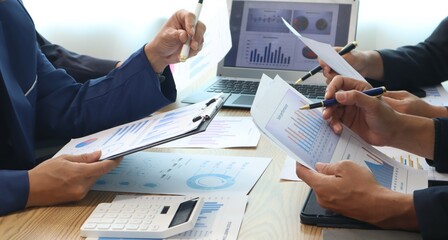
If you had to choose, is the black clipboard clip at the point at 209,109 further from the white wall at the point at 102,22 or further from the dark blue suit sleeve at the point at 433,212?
the white wall at the point at 102,22

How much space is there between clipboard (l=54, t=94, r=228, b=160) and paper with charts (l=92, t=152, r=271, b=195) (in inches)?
2.6

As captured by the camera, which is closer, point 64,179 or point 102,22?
point 64,179

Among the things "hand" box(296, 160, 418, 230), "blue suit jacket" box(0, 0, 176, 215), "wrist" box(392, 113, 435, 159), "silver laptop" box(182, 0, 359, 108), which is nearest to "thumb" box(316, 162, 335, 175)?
"hand" box(296, 160, 418, 230)

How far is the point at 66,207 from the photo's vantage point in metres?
0.90

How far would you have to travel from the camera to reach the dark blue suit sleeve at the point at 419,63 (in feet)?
4.95

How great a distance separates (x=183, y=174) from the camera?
1005 mm

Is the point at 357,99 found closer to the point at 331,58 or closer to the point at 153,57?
the point at 331,58

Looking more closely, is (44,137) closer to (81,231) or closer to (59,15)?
(81,231)

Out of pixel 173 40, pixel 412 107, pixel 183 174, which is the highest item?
pixel 173 40

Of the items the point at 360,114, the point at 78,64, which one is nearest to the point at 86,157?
the point at 360,114

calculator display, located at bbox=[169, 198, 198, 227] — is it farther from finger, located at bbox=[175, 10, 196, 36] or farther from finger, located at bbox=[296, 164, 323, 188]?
finger, located at bbox=[175, 10, 196, 36]

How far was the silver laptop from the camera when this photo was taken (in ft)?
5.22

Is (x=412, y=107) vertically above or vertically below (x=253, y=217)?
above

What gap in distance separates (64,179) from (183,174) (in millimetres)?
221
